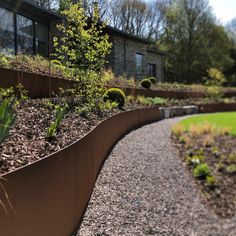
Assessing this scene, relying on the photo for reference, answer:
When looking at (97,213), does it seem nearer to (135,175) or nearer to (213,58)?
(135,175)

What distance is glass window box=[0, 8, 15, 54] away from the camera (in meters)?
15.4

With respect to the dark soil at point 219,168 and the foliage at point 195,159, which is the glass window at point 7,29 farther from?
the foliage at point 195,159

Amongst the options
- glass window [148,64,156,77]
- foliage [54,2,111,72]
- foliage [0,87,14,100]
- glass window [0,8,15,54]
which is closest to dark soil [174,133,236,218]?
foliage [54,2,111,72]

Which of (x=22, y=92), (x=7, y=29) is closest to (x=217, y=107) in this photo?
(x=7, y=29)

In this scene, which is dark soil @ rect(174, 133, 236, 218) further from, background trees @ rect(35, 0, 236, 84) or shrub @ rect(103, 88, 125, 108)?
background trees @ rect(35, 0, 236, 84)

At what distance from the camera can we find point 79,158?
5137mm

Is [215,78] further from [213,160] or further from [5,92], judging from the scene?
[5,92]

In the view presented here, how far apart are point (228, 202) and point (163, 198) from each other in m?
1.77

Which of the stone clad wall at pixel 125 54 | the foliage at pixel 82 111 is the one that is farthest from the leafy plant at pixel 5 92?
the stone clad wall at pixel 125 54

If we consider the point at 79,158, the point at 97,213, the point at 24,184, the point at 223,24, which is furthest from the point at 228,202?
the point at 223,24

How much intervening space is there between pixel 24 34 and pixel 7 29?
135 cm

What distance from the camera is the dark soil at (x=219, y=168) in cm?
823

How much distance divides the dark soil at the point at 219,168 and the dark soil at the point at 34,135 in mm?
3031

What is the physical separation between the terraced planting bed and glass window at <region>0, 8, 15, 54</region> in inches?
295
